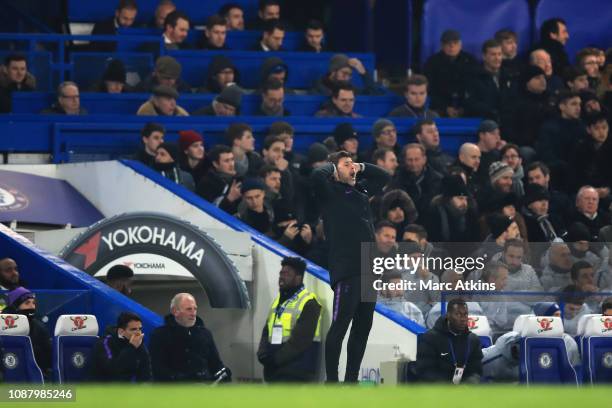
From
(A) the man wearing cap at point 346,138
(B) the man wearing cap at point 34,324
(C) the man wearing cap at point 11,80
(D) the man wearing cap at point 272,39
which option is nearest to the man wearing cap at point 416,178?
(A) the man wearing cap at point 346,138

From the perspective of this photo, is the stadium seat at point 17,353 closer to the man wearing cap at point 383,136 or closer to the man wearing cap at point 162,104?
the man wearing cap at point 162,104

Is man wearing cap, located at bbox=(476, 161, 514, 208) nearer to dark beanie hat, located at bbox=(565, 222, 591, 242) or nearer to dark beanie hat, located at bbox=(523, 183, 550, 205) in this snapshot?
dark beanie hat, located at bbox=(523, 183, 550, 205)

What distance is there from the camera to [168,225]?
1600cm

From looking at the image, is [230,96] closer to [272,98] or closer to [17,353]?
[272,98]

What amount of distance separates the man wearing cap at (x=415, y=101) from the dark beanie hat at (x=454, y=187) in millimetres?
2128

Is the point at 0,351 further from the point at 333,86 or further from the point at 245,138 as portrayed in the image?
the point at 333,86

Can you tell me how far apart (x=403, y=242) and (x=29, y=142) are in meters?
4.75

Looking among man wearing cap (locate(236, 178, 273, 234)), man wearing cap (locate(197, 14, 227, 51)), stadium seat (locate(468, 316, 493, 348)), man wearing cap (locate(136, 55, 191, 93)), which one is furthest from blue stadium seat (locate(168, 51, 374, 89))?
stadium seat (locate(468, 316, 493, 348))

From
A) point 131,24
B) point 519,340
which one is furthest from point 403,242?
point 131,24

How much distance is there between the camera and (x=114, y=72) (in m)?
18.9

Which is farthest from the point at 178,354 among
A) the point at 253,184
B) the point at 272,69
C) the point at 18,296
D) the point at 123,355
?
the point at 272,69

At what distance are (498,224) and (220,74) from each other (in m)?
4.15

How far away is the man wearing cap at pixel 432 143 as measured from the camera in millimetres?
18000

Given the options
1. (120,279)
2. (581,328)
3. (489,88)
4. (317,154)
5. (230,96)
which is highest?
(489,88)
